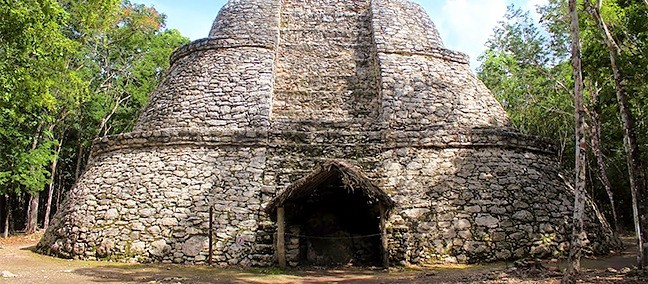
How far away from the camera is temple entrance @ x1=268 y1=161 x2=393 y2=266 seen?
28.0ft

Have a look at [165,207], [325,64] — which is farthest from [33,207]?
[325,64]

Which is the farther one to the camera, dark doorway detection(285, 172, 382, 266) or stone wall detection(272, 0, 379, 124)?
stone wall detection(272, 0, 379, 124)

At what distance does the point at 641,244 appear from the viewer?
754cm

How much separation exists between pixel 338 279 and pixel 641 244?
15.3 feet

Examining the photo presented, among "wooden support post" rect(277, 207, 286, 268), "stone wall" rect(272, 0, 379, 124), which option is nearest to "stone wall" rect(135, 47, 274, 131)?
"stone wall" rect(272, 0, 379, 124)

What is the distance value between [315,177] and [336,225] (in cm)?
162

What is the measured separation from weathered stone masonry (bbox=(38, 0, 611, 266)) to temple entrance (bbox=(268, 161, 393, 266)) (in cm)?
3

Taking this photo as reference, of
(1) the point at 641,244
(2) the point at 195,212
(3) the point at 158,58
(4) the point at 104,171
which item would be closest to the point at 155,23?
(3) the point at 158,58

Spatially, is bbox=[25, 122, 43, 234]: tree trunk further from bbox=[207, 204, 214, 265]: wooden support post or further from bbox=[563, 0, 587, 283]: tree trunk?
bbox=[563, 0, 587, 283]: tree trunk

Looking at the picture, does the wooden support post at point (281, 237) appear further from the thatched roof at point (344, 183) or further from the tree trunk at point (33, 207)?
the tree trunk at point (33, 207)

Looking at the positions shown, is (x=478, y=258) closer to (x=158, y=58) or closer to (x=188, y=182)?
(x=188, y=182)

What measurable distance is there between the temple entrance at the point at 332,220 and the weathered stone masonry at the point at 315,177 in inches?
1.1

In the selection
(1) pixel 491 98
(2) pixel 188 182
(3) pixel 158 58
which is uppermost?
(3) pixel 158 58

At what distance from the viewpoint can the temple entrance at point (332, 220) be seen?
336 inches
